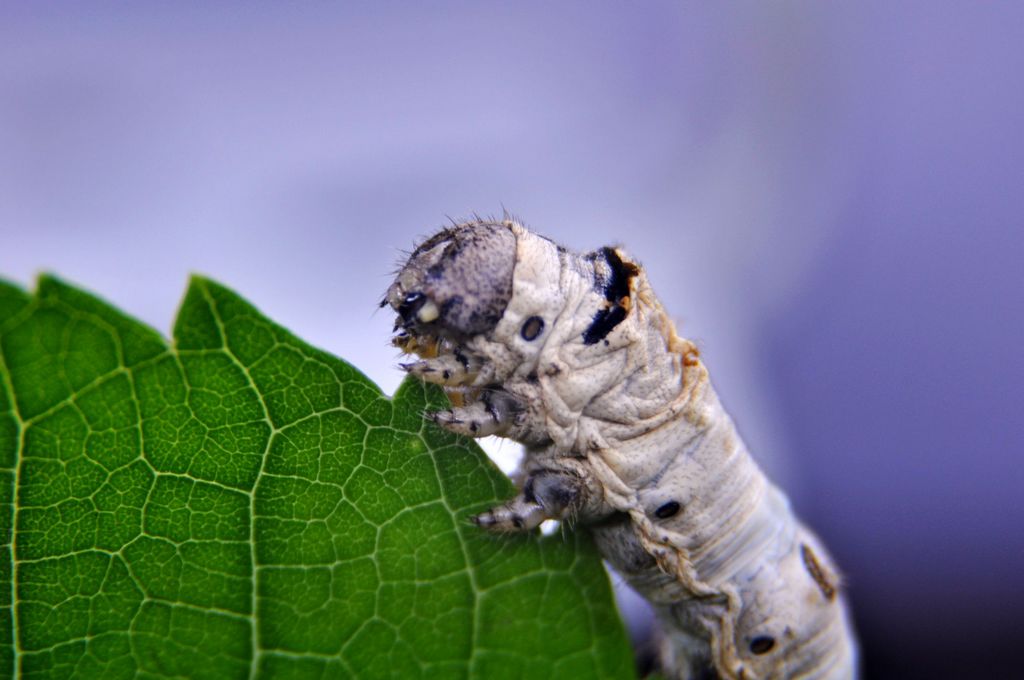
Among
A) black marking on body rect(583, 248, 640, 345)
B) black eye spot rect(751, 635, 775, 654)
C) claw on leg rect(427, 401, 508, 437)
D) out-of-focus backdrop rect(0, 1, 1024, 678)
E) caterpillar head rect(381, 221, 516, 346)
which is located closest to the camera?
claw on leg rect(427, 401, 508, 437)

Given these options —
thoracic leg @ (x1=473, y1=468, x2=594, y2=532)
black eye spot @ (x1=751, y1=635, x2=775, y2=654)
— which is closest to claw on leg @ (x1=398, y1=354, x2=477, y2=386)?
thoracic leg @ (x1=473, y1=468, x2=594, y2=532)

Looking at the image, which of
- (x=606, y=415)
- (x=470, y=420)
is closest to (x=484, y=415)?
(x=470, y=420)

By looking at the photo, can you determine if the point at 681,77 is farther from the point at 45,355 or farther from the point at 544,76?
the point at 45,355

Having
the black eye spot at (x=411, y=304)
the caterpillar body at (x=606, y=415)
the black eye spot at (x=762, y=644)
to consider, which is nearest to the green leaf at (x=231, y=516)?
the caterpillar body at (x=606, y=415)

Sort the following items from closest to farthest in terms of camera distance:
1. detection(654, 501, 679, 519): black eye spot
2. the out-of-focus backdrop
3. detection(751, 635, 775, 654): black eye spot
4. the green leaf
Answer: the green leaf < detection(654, 501, 679, 519): black eye spot < detection(751, 635, 775, 654): black eye spot < the out-of-focus backdrop

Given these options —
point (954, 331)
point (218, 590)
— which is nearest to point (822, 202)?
point (954, 331)

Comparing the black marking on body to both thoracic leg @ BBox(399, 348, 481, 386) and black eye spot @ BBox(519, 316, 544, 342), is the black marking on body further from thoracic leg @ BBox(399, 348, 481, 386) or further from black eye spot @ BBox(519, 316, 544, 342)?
thoracic leg @ BBox(399, 348, 481, 386)

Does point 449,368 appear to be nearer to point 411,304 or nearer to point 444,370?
point 444,370
